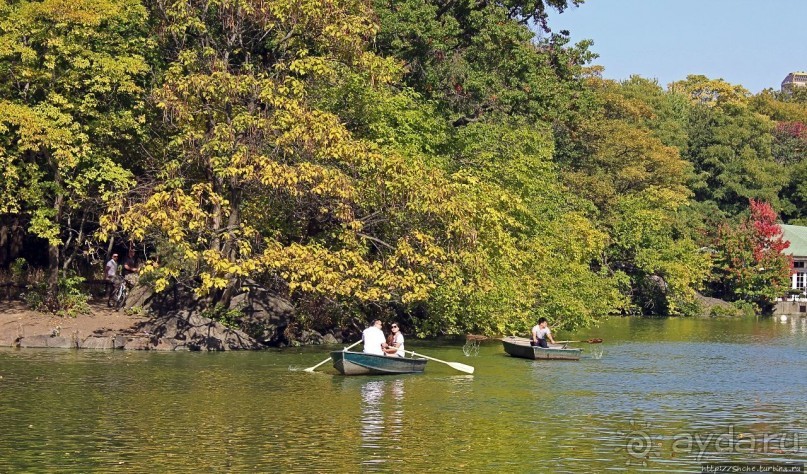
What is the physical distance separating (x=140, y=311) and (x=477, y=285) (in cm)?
1131

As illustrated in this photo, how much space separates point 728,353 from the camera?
39.7m

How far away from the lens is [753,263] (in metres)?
72.3

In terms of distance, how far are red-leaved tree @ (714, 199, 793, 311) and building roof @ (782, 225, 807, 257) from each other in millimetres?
5992

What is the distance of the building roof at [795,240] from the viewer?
260 ft

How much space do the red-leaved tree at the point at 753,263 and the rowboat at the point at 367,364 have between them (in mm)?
46278

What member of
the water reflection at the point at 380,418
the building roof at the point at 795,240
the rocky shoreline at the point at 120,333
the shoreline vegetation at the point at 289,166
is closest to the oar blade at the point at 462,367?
the water reflection at the point at 380,418

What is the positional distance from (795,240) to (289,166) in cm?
5505

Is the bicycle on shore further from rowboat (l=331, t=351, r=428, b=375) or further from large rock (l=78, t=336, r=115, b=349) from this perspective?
rowboat (l=331, t=351, r=428, b=375)

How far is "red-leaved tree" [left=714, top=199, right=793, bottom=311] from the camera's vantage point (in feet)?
235

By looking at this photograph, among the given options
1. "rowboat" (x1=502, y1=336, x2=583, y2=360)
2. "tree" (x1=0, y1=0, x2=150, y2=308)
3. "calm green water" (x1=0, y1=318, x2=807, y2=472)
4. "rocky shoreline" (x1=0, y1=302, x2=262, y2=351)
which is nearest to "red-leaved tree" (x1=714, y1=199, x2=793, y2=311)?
"calm green water" (x1=0, y1=318, x2=807, y2=472)

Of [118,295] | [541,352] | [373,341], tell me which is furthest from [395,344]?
[118,295]

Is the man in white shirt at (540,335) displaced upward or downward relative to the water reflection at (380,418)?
upward

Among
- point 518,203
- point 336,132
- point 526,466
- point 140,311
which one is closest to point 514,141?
point 518,203

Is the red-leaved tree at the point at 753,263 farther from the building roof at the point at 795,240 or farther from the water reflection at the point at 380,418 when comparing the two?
the water reflection at the point at 380,418
